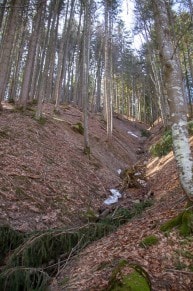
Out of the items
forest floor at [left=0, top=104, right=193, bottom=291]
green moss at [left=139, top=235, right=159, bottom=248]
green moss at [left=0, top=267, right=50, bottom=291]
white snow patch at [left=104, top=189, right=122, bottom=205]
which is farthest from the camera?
white snow patch at [left=104, top=189, right=122, bottom=205]

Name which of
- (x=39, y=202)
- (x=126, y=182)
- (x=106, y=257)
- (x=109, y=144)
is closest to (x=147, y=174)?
(x=126, y=182)

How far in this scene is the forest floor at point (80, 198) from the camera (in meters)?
4.46

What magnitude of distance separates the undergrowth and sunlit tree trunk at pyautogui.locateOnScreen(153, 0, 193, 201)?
7.85ft

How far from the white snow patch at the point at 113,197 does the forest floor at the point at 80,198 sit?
177 mm

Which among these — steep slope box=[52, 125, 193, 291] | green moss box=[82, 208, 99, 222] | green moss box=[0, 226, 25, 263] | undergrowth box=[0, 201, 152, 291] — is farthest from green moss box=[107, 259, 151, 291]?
green moss box=[82, 208, 99, 222]

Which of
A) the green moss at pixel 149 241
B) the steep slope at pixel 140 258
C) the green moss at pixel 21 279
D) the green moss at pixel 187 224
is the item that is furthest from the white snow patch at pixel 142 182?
the green moss at pixel 21 279

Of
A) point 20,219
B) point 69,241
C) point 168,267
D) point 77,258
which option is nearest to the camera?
point 168,267

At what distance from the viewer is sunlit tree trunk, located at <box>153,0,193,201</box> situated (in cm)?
561

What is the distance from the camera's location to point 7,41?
41.9 feet

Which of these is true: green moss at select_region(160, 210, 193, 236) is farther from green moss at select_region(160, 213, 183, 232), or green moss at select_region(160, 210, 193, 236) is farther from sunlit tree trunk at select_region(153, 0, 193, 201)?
sunlit tree trunk at select_region(153, 0, 193, 201)

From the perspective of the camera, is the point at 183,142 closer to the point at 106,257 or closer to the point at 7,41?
the point at 106,257

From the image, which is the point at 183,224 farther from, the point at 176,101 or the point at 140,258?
the point at 176,101

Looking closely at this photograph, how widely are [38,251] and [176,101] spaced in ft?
13.8

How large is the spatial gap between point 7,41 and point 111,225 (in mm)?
9867
